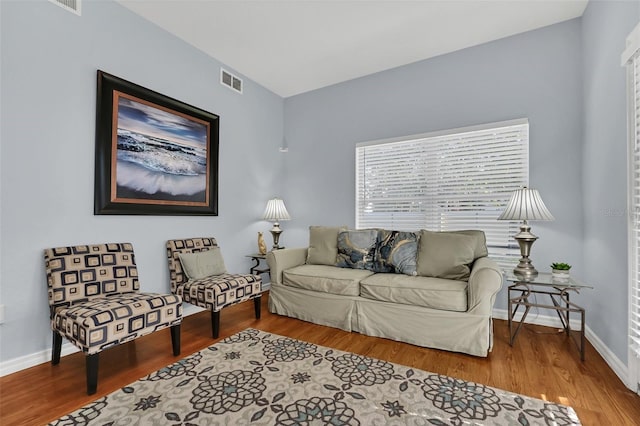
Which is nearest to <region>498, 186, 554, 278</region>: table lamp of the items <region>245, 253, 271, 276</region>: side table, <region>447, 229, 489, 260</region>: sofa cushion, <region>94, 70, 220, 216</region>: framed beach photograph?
<region>447, 229, 489, 260</region>: sofa cushion

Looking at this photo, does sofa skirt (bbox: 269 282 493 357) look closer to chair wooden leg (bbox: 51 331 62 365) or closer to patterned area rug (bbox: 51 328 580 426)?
patterned area rug (bbox: 51 328 580 426)

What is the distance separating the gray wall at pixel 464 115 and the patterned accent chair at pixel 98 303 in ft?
7.66

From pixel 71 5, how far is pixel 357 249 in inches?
124

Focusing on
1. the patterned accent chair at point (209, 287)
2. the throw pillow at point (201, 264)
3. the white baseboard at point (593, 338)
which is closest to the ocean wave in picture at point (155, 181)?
the patterned accent chair at point (209, 287)

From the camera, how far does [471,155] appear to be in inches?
128

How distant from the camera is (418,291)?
243cm

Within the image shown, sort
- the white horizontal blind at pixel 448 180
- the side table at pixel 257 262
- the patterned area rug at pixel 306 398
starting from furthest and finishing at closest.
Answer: the side table at pixel 257 262, the white horizontal blind at pixel 448 180, the patterned area rug at pixel 306 398

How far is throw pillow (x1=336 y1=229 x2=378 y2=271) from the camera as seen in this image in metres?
3.10

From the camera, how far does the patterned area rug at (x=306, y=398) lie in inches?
60.4

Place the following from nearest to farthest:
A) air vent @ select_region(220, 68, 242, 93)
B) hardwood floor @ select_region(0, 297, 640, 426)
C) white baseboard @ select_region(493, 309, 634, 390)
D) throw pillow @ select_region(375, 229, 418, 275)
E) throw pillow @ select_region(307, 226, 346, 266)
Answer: hardwood floor @ select_region(0, 297, 640, 426) < white baseboard @ select_region(493, 309, 634, 390) < throw pillow @ select_region(375, 229, 418, 275) < throw pillow @ select_region(307, 226, 346, 266) < air vent @ select_region(220, 68, 242, 93)

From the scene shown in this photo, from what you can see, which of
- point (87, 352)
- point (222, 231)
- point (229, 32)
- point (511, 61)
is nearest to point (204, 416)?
point (87, 352)

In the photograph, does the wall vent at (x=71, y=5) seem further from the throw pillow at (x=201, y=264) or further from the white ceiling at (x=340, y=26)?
the throw pillow at (x=201, y=264)

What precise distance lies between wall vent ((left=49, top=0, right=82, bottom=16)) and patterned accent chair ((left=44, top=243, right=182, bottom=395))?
182cm

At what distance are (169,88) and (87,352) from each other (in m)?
2.44
